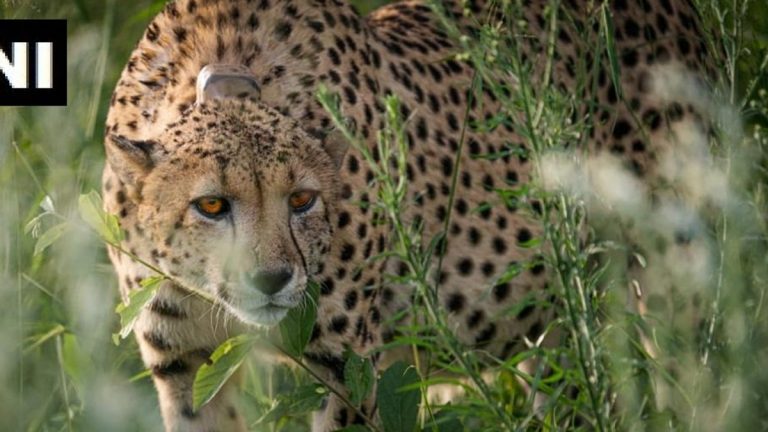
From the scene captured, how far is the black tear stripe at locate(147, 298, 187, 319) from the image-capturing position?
3.98 meters

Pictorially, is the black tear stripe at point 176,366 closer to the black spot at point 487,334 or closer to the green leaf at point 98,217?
the green leaf at point 98,217

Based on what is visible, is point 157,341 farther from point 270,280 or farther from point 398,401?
point 398,401

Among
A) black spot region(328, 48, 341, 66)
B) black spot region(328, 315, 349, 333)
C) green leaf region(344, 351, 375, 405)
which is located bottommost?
black spot region(328, 315, 349, 333)

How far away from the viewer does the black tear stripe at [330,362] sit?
400 cm

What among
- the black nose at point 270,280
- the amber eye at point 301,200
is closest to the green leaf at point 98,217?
the black nose at point 270,280

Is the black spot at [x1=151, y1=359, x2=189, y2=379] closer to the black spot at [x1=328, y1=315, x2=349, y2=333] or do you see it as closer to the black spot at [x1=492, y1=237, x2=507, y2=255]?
the black spot at [x1=328, y1=315, x2=349, y2=333]

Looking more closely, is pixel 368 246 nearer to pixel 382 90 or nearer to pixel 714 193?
pixel 382 90

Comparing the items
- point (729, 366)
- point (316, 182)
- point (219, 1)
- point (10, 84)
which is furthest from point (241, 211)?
point (10, 84)

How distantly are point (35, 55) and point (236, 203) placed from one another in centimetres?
175

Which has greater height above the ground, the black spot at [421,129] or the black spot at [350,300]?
the black spot at [421,129]

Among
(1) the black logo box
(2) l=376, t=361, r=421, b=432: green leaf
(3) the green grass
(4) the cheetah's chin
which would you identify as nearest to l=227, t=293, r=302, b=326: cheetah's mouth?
(4) the cheetah's chin

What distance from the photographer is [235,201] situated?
3.62 metres

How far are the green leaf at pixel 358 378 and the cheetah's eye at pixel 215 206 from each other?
454mm

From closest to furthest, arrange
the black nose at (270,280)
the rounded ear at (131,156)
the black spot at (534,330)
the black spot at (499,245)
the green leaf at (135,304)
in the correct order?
1. the green leaf at (135,304)
2. the black nose at (270,280)
3. the rounded ear at (131,156)
4. the black spot at (499,245)
5. the black spot at (534,330)
